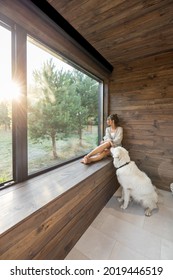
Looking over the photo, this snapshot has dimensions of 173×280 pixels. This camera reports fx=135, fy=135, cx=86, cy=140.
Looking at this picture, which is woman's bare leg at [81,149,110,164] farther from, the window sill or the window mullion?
the window mullion

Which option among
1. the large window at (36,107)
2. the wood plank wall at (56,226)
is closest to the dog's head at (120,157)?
the wood plank wall at (56,226)

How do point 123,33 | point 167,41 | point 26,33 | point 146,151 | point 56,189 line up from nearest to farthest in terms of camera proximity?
point 56,189, point 26,33, point 123,33, point 167,41, point 146,151

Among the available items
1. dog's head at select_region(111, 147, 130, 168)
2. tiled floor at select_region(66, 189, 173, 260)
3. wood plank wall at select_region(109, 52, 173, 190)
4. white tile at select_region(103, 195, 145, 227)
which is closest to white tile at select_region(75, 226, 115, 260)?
tiled floor at select_region(66, 189, 173, 260)

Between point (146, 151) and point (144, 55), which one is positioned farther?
point (146, 151)

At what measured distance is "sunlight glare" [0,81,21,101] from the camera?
1227 mm

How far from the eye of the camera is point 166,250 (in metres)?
1.30

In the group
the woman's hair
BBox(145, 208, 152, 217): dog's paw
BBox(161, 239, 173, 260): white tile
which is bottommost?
BBox(161, 239, 173, 260): white tile

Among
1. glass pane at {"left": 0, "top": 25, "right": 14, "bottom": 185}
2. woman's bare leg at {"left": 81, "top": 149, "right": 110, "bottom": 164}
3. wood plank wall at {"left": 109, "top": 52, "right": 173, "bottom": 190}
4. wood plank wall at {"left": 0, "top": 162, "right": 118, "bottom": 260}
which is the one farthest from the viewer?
wood plank wall at {"left": 109, "top": 52, "right": 173, "bottom": 190}

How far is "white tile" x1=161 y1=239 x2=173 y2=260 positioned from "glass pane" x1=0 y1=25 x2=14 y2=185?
63.4 inches
